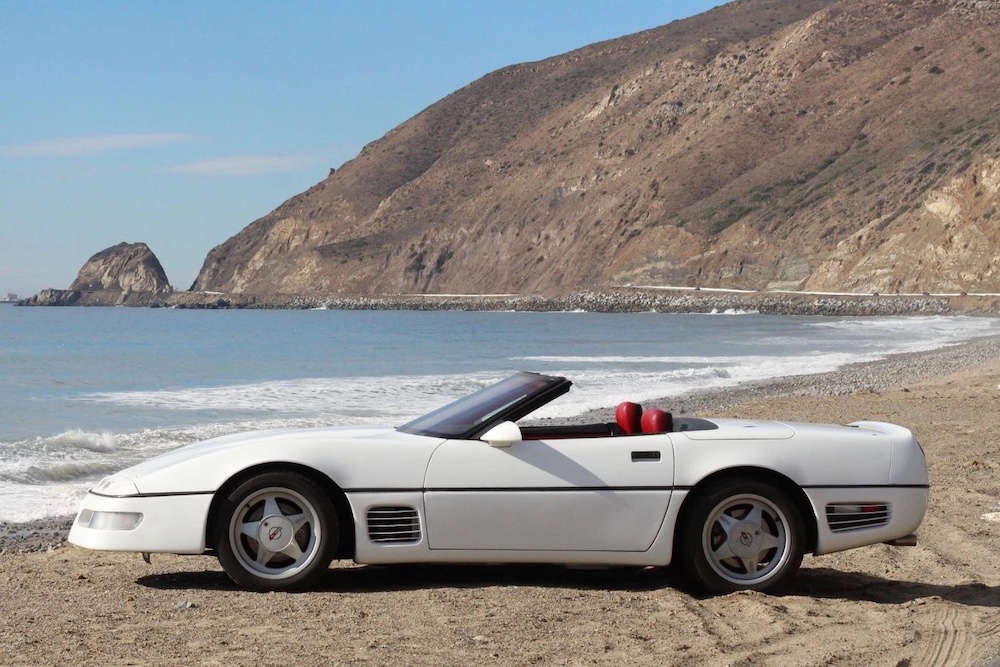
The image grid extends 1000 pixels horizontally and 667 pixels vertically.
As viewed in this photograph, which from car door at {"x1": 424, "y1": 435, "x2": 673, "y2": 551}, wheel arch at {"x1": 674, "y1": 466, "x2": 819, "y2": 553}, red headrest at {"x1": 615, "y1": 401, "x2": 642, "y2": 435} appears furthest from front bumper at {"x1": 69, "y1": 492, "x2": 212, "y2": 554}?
wheel arch at {"x1": 674, "y1": 466, "x2": 819, "y2": 553}

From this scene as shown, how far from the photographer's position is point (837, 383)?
76.1ft

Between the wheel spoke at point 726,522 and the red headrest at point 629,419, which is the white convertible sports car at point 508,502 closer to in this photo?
the wheel spoke at point 726,522

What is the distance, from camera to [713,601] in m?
5.78

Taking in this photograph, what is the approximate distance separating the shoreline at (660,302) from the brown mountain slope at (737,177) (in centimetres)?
179

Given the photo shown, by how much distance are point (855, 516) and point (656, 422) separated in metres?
1.07

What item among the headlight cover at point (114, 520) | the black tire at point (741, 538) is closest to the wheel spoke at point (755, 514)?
the black tire at point (741, 538)

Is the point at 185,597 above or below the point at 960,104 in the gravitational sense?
below

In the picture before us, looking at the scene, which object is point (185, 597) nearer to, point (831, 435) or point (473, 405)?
point (473, 405)

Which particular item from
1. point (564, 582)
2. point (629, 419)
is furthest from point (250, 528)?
point (629, 419)

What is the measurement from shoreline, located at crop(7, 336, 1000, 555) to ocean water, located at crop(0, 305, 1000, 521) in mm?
766

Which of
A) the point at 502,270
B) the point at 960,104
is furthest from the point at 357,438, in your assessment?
the point at 502,270

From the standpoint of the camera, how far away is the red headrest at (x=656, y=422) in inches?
240

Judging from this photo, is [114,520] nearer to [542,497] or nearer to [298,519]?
[298,519]

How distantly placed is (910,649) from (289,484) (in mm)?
2844
